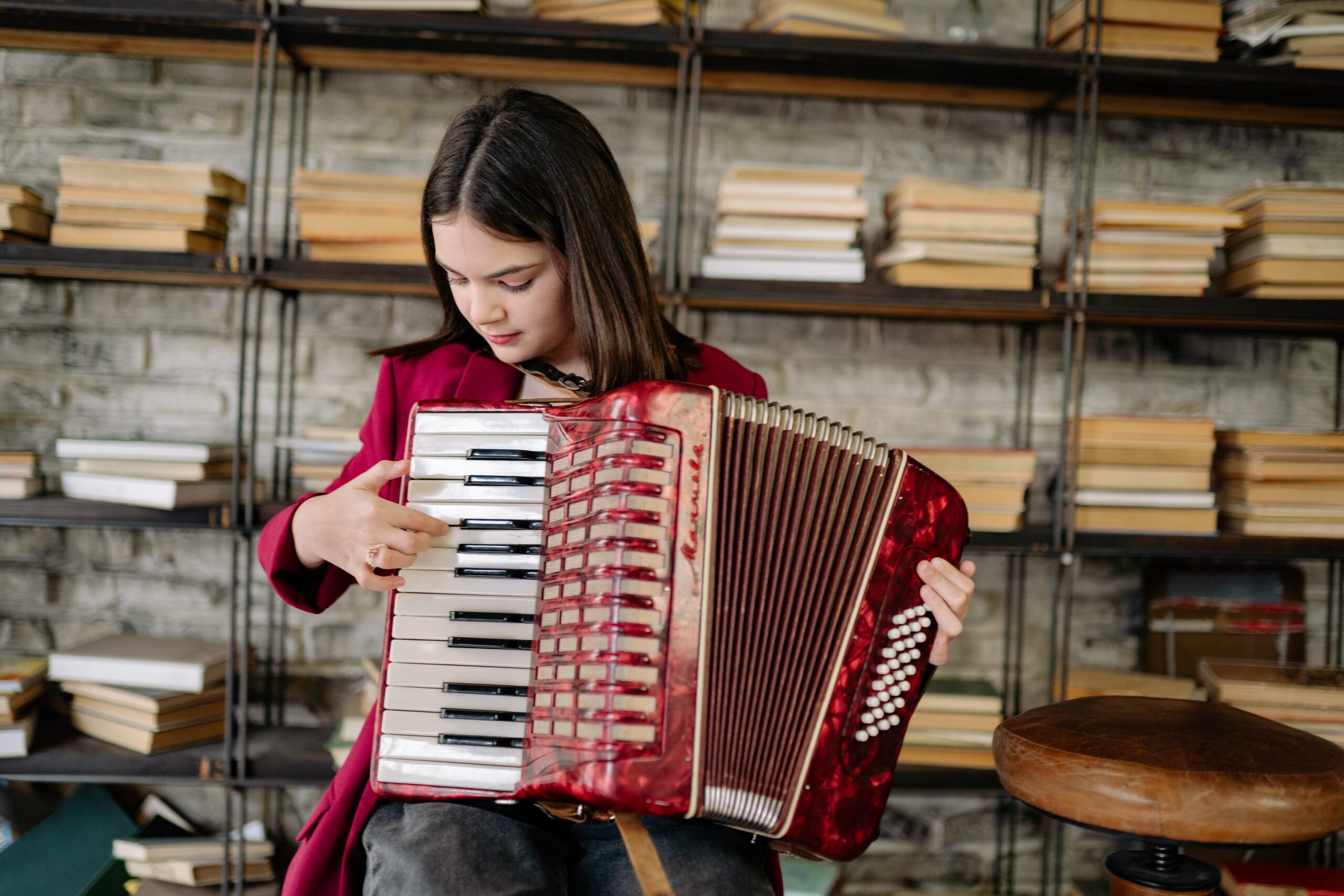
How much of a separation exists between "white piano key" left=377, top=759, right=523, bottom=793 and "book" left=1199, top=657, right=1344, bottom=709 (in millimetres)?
1527

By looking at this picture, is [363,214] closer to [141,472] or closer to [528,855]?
[141,472]

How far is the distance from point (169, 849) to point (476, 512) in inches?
55.0

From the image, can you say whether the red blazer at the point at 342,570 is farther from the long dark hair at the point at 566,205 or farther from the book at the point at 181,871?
the book at the point at 181,871

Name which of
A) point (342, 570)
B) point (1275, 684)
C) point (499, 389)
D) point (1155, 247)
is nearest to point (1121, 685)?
point (1275, 684)

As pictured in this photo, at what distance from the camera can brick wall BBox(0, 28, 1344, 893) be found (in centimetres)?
199

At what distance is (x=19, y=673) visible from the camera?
1.75 meters

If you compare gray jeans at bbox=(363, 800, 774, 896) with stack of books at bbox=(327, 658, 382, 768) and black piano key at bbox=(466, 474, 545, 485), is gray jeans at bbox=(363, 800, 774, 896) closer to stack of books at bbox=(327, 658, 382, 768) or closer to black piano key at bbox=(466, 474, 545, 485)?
black piano key at bbox=(466, 474, 545, 485)

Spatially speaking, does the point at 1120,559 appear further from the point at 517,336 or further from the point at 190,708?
the point at 190,708

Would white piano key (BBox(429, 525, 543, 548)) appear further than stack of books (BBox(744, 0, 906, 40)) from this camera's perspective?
No

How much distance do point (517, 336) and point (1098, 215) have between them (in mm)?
1222

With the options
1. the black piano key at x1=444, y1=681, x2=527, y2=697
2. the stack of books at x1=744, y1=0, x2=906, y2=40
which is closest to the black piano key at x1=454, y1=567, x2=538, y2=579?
the black piano key at x1=444, y1=681, x2=527, y2=697

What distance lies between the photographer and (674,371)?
1.26m

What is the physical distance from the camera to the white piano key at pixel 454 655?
0.93 meters

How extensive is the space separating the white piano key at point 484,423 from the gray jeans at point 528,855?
412 millimetres
